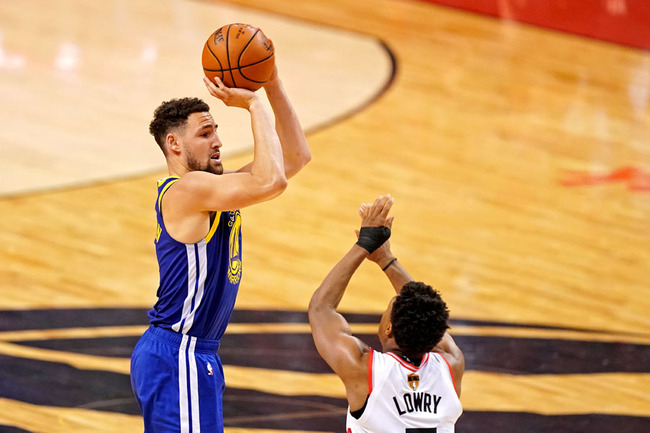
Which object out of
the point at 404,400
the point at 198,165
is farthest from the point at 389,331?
the point at 198,165

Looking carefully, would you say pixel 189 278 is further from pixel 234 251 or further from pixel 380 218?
pixel 380 218

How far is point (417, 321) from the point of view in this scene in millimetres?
3887

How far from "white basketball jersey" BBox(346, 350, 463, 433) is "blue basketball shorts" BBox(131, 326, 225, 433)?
27.9 inches

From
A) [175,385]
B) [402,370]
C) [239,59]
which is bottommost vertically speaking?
[175,385]

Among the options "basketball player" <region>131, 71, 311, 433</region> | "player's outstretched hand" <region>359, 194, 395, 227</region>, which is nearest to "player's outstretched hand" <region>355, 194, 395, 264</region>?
"player's outstretched hand" <region>359, 194, 395, 227</region>

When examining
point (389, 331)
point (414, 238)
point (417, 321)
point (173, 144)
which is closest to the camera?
point (417, 321)

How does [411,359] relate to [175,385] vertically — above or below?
above

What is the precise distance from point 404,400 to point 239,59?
163 centimetres

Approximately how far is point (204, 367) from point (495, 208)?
5.67m

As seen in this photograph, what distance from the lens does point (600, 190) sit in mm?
10133

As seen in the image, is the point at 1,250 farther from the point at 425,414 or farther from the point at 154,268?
the point at 425,414

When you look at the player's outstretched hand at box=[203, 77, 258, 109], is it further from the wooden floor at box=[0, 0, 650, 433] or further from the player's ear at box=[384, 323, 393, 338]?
the wooden floor at box=[0, 0, 650, 433]

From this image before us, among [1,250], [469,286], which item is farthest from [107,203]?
[469,286]

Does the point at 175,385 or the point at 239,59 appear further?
the point at 239,59
